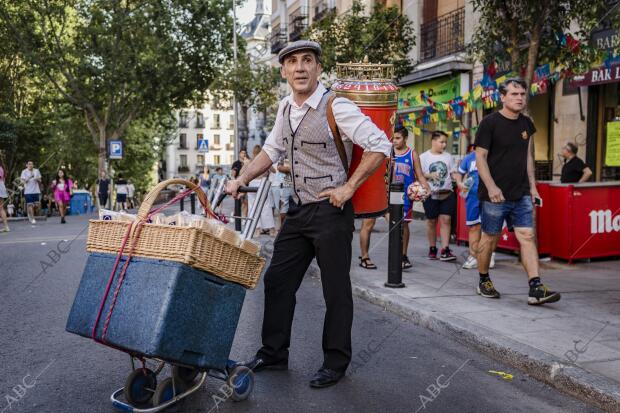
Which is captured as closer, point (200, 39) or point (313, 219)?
point (313, 219)

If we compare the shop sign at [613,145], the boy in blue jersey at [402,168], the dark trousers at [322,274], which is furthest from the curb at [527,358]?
the shop sign at [613,145]

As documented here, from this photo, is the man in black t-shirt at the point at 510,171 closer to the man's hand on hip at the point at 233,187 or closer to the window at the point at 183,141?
the man's hand on hip at the point at 233,187

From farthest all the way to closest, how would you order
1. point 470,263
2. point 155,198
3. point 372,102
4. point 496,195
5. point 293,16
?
point 293,16
point 470,263
point 496,195
point 372,102
point 155,198

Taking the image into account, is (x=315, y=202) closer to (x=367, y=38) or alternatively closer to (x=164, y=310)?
(x=164, y=310)

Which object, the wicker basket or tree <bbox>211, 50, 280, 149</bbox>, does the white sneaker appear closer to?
the wicker basket

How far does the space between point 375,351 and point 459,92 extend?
13.4 metres

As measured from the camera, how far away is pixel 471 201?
8570 mm

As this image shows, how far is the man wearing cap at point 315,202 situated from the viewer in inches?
157

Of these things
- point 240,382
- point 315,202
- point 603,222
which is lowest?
point 240,382

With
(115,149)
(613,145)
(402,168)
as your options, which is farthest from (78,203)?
(613,145)

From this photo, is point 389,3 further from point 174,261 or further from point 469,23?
point 174,261

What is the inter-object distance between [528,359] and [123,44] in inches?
1201

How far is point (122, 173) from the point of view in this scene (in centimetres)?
5334

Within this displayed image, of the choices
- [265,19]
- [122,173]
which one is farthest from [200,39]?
[265,19]
